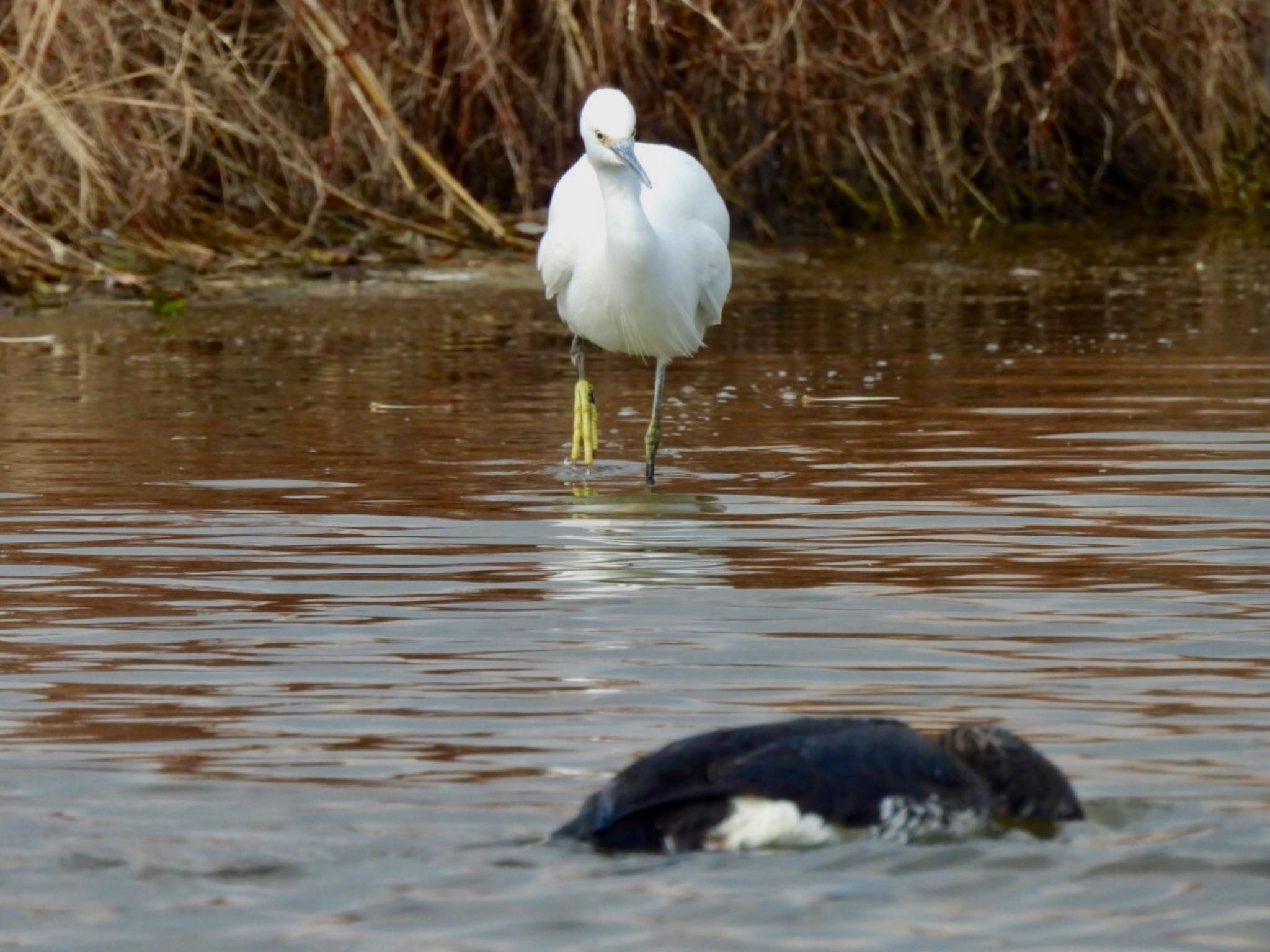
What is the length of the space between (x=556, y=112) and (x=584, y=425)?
708 cm

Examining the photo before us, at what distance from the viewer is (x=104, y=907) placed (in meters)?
3.71

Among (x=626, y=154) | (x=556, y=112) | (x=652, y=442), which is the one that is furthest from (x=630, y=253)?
(x=556, y=112)

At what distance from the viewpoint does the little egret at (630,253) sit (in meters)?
7.61

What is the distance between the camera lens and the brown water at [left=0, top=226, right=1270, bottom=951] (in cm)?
378

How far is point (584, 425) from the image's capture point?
8.12 m

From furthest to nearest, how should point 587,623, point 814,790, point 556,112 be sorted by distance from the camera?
point 556,112 → point 587,623 → point 814,790

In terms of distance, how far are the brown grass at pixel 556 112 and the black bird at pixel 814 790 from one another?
28.5ft

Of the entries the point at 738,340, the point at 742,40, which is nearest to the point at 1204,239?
the point at 742,40

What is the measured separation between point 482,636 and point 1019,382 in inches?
175

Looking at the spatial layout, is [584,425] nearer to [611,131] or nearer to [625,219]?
[625,219]

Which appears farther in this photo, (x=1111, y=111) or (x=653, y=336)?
(x=1111, y=111)

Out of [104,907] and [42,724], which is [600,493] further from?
[104,907]

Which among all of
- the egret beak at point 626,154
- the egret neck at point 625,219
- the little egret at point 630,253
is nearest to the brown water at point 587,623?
the little egret at point 630,253

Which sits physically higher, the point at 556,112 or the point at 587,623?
the point at 556,112
